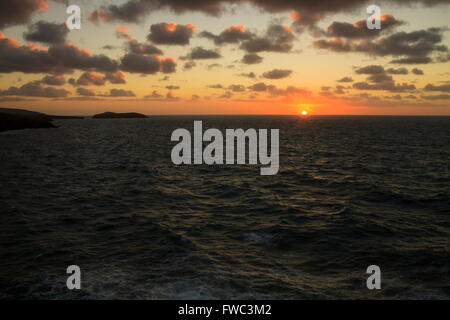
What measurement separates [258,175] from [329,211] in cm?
1635

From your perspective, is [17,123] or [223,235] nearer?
[223,235]

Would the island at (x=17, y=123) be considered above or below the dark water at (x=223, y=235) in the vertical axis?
above

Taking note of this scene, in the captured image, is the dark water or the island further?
the island

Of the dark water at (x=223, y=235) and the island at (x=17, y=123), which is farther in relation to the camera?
the island at (x=17, y=123)

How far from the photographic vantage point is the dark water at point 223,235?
555 inches

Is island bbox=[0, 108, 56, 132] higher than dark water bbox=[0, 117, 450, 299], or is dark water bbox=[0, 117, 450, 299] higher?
island bbox=[0, 108, 56, 132]

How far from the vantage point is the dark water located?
555 inches

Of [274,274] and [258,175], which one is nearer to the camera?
[274,274]

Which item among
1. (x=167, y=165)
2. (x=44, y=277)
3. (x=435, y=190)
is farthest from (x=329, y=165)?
(x=44, y=277)

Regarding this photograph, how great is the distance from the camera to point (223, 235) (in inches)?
798

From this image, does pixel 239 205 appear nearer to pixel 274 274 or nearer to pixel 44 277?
pixel 274 274

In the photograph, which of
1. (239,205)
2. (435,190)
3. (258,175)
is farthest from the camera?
(258,175)

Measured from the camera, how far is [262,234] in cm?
2045
